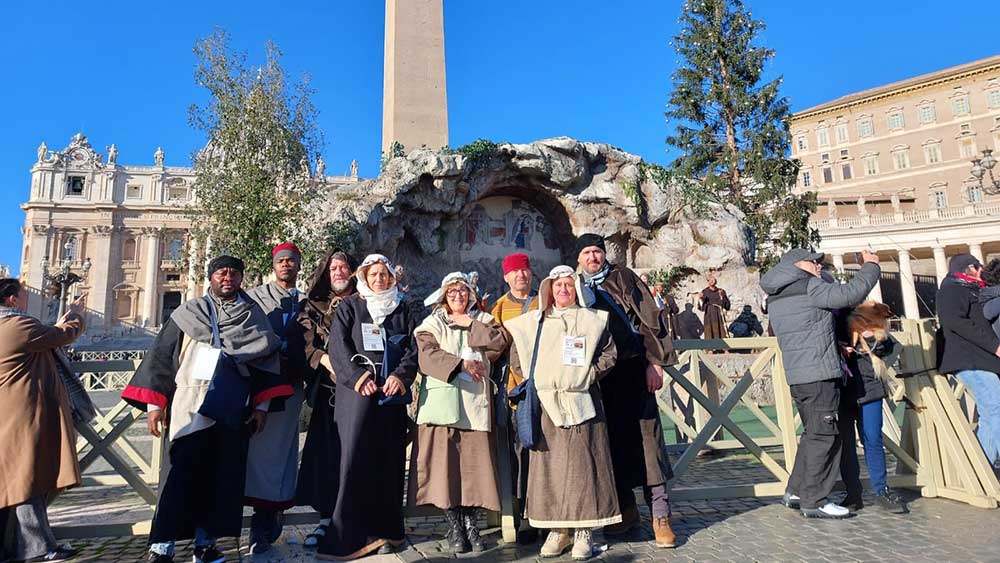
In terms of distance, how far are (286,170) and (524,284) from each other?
10.2 metres

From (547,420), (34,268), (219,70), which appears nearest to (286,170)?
(219,70)

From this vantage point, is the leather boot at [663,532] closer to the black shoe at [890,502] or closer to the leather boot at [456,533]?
the leather boot at [456,533]

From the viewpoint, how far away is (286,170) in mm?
12281

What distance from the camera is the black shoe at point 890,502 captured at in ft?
12.0

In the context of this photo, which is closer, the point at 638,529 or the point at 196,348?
the point at 196,348

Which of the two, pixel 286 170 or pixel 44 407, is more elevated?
pixel 286 170

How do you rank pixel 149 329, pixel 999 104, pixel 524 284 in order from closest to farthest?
pixel 524 284 < pixel 999 104 < pixel 149 329

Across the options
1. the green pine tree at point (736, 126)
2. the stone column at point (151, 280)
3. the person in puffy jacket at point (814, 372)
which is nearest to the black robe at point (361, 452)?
the person in puffy jacket at point (814, 372)

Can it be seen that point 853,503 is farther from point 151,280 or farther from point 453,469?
point 151,280

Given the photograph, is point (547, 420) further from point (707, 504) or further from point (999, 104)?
point (999, 104)

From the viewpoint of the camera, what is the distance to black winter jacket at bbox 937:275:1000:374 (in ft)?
12.7

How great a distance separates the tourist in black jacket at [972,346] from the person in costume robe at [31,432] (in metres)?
5.86

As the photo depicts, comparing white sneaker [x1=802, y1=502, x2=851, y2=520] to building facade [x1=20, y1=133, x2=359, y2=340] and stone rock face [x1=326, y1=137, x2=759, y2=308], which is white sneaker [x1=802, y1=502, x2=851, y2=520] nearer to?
stone rock face [x1=326, y1=137, x2=759, y2=308]

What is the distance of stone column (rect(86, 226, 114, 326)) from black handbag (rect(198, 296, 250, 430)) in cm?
5853
